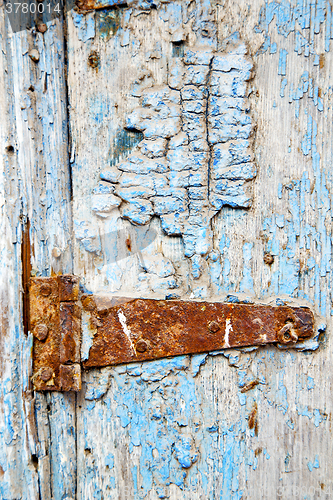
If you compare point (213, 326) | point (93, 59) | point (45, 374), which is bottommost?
point (45, 374)

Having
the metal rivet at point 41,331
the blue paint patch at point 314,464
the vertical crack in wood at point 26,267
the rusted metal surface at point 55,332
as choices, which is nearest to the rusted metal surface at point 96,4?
the vertical crack in wood at point 26,267

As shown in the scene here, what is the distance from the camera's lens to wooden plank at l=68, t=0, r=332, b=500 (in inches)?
32.4

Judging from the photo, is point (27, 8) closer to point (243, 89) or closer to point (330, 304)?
point (243, 89)

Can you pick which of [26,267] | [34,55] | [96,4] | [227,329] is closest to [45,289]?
[26,267]

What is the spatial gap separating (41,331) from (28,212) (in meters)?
0.26

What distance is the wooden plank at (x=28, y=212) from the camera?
85 cm

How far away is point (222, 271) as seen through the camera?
0.87m

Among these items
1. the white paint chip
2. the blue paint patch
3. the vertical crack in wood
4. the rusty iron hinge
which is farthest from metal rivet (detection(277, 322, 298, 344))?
the vertical crack in wood

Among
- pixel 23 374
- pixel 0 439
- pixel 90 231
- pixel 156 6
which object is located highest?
pixel 156 6

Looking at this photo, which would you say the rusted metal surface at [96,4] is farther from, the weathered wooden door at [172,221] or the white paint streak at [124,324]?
the white paint streak at [124,324]

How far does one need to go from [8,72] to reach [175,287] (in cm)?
59

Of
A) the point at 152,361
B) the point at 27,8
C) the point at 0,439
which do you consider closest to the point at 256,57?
the point at 27,8

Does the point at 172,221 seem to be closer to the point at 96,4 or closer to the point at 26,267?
the point at 26,267

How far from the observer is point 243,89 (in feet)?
2.69
